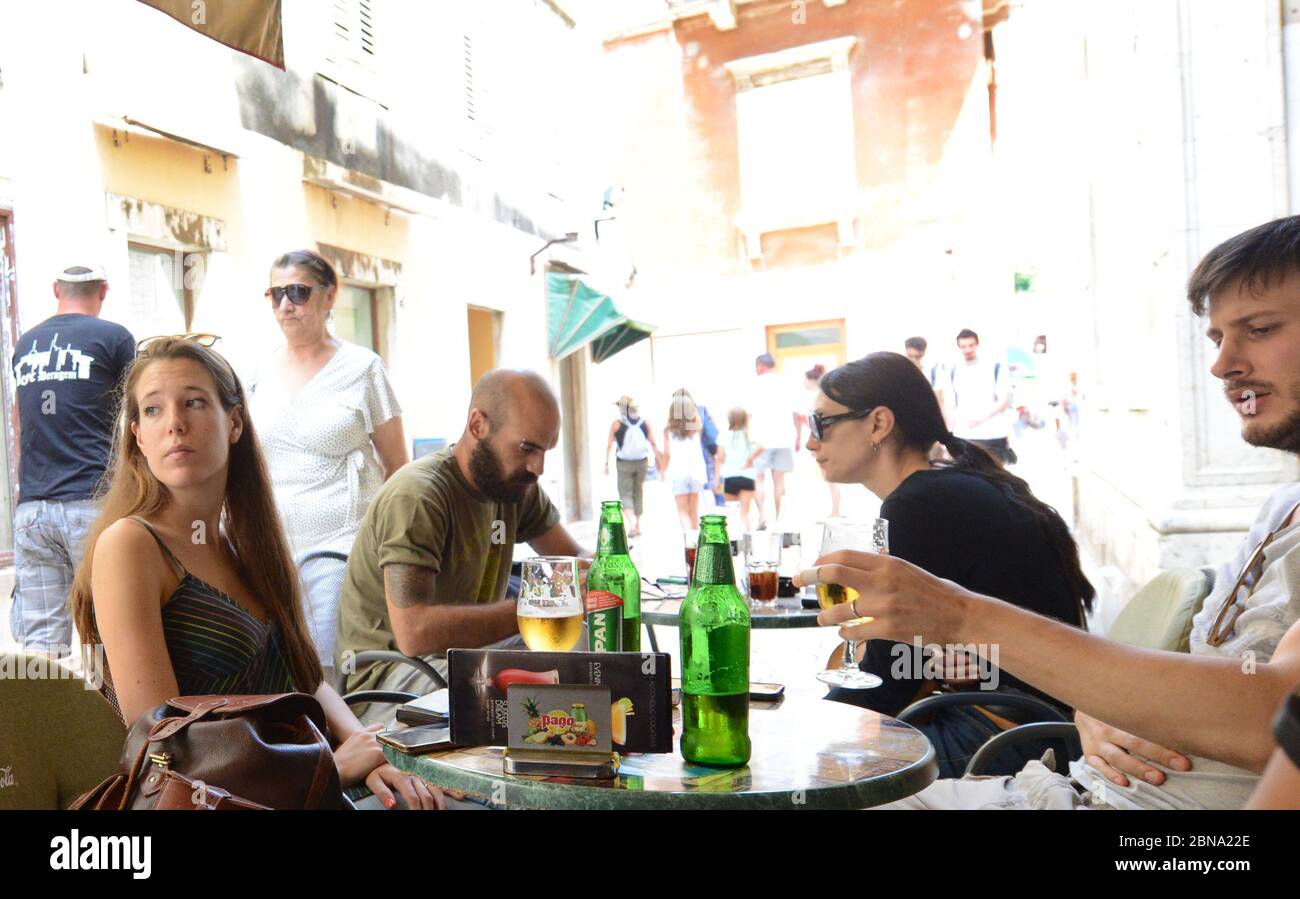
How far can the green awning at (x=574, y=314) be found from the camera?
1371 cm

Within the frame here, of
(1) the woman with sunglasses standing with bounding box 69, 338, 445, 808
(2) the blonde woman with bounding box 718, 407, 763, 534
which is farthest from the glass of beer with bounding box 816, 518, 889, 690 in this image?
(2) the blonde woman with bounding box 718, 407, 763, 534

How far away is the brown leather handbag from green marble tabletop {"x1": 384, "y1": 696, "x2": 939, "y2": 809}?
0.23 m

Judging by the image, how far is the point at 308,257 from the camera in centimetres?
381

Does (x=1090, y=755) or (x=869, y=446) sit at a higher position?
(x=869, y=446)

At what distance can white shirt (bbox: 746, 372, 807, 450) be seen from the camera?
10.0 meters

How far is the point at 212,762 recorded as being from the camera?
1398mm

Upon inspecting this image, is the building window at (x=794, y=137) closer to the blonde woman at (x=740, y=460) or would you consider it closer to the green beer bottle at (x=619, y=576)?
the blonde woman at (x=740, y=460)

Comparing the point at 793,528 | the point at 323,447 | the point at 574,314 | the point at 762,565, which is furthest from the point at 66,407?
the point at 574,314

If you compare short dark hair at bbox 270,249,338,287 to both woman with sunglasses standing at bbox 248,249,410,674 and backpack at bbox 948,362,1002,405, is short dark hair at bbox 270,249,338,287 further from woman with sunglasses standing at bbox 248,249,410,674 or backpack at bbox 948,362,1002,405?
backpack at bbox 948,362,1002,405

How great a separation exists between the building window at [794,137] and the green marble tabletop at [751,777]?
52.8ft

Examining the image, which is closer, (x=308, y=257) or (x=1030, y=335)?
(x=308, y=257)
